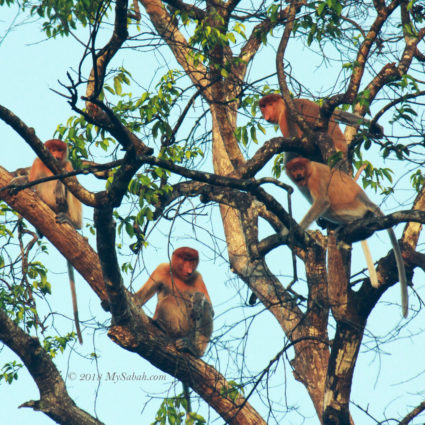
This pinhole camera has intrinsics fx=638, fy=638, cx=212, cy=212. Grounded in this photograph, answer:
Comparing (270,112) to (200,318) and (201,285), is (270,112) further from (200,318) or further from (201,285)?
(200,318)

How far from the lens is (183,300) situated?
221 inches

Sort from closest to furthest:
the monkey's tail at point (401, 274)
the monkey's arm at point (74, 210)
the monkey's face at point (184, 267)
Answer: the monkey's tail at point (401, 274) → the monkey's face at point (184, 267) → the monkey's arm at point (74, 210)

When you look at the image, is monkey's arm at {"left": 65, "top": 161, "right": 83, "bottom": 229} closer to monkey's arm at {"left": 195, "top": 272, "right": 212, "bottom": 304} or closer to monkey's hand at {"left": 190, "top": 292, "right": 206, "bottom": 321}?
monkey's arm at {"left": 195, "top": 272, "right": 212, "bottom": 304}

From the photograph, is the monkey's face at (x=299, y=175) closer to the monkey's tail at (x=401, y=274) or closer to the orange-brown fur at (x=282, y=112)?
the orange-brown fur at (x=282, y=112)

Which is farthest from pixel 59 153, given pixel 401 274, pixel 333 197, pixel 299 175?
pixel 401 274

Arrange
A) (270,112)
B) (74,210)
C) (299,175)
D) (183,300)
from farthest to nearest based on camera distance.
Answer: (270,112)
(74,210)
(299,175)
(183,300)

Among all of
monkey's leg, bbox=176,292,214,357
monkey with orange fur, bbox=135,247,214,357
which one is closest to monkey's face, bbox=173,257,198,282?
monkey with orange fur, bbox=135,247,214,357

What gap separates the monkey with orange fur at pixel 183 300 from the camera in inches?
223

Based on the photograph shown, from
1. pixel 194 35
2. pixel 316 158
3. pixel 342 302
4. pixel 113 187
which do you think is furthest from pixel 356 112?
pixel 113 187

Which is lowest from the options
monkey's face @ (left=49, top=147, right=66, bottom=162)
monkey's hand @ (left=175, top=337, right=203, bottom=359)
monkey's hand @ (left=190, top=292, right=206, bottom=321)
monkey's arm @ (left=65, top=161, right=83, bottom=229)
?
monkey's hand @ (left=175, top=337, right=203, bottom=359)

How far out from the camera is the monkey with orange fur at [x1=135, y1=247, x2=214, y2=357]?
5656mm

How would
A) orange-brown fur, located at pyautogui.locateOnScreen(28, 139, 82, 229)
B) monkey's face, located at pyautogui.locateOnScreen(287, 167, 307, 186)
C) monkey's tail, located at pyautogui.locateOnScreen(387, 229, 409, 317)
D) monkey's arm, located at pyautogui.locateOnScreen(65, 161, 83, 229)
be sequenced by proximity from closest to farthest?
monkey's tail, located at pyautogui.locateOnScreen(387, 229, 409, 317) < monkey's face, located at pyautogui.locateOnScreen(287, 167, 307, 186) < orange-brown fur, located at pyautogui.locateOnScreen(28, 139, 82, 229) < monkey's arm, located at pyautogui.locateOnScreen(65, 161, 83, 229)

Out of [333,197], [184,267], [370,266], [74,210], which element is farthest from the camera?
[74,210]

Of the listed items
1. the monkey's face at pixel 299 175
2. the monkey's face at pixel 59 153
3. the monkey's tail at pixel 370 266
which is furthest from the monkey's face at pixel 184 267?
the monkey's tail at pixel 370 266
